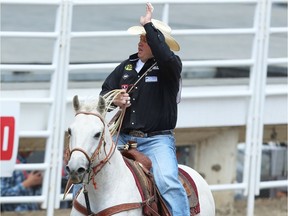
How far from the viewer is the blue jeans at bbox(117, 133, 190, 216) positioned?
695 cm

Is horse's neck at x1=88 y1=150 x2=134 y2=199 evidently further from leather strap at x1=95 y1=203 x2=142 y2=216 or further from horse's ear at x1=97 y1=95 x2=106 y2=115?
horse's ear at x1=97 y1=95 x2=106 y2=115

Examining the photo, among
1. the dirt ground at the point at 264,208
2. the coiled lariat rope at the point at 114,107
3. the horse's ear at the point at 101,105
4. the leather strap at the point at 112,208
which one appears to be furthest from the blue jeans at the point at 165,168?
the dirt ground at the point at 264,208

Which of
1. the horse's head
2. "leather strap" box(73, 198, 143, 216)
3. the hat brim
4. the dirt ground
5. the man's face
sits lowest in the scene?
the dirt ground

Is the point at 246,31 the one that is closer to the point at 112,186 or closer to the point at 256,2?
the point at 256,2

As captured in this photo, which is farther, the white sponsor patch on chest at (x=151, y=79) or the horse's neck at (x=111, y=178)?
the white sponsor patch on chest at (x=151, y=79)

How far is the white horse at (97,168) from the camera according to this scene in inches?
239

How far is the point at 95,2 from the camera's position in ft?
32.3

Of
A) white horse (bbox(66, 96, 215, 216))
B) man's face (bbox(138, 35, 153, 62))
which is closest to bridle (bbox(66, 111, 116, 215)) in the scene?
white horse (bbox(66, 96, 215, 216))

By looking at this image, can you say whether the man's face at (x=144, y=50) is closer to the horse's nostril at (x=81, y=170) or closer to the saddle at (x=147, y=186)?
the saddle at (x=147, y=186)

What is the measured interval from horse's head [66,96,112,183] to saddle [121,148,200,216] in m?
0.46

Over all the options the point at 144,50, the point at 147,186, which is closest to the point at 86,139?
the point at 147,186

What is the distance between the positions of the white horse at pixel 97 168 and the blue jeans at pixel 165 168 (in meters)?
0.30

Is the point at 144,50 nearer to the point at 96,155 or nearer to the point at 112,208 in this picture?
the point at 96,155

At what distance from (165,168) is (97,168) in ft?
2.38
